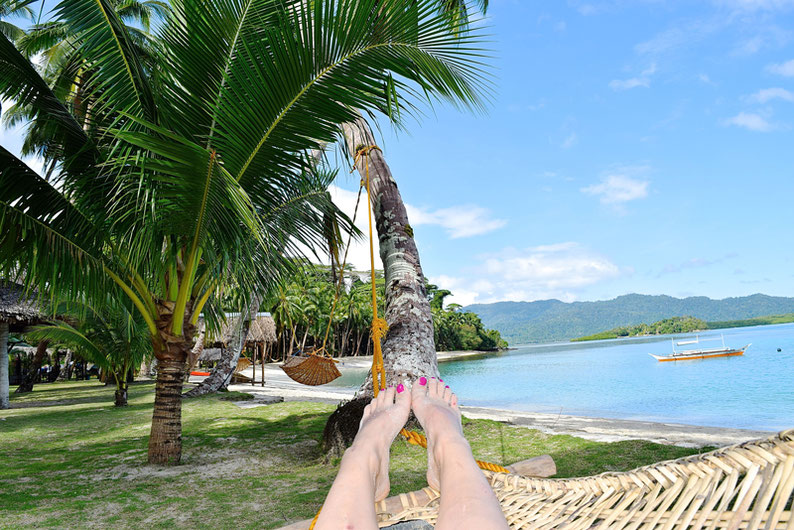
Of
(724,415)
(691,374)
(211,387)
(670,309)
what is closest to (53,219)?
(211,387)

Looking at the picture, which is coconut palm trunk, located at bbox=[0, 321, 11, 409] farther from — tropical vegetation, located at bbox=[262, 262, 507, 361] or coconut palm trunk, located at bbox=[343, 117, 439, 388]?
tropical vegetation, located at bbox=[262, 262, 507, 361]

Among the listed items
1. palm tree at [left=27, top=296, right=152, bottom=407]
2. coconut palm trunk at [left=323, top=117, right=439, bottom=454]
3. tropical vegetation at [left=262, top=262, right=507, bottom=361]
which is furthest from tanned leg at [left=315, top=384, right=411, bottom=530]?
tropical vegetation at [left=262, top=262, right=507, bottom=361]

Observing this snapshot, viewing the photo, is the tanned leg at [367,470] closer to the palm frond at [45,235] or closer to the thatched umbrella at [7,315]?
the palm frond at [45,235]

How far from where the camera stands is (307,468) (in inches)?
132

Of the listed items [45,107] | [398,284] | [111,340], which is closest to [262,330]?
[111,340]

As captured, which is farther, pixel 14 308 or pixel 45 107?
pixel 14 308

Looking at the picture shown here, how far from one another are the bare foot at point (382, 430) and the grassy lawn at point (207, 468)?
0.91 metres

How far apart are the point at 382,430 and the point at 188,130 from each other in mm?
2554

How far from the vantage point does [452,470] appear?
49.4 inches

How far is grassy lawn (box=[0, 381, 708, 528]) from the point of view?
2469mm

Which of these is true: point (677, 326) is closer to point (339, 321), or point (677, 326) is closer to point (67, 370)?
point (339, 321)

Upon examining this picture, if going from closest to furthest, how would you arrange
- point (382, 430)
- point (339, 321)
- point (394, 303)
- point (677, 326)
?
point (382, 430) < point (394, 303) < point (339, 321) < point (677, 326)

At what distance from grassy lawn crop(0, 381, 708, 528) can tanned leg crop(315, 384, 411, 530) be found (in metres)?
0.94

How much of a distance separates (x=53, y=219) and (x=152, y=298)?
32.1 inches
